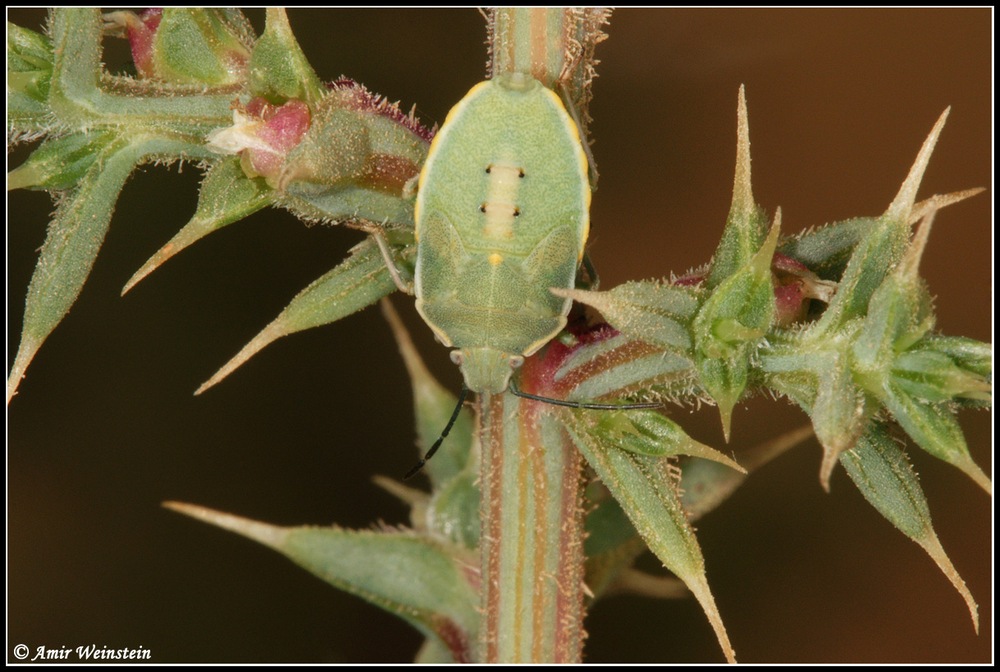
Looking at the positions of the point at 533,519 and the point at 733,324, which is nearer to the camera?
the point at 733,324

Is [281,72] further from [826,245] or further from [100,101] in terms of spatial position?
[826,245]

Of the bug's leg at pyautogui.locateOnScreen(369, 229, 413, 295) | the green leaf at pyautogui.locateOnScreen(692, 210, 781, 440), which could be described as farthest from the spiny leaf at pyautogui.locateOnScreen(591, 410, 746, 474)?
the bug's leg at pyautogui.locateOnScreen(369, 229, 413, 295)

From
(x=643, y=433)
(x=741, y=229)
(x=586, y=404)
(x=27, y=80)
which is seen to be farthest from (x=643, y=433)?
(x=27, y=80)

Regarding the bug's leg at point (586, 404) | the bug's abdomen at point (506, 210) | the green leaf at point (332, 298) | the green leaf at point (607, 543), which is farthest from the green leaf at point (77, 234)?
the green leaf at point (607, 543)

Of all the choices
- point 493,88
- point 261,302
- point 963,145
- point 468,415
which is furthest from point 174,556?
point 963,145

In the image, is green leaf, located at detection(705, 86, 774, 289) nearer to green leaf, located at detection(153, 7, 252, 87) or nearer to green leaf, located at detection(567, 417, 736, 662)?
green leaf, located at detection(567, 417, 736, 662)

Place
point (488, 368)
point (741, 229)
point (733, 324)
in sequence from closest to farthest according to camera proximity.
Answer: point (733, 324) → point (741, 229) → point (488, 368)

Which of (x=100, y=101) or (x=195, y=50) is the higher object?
(x=195, y=50)
